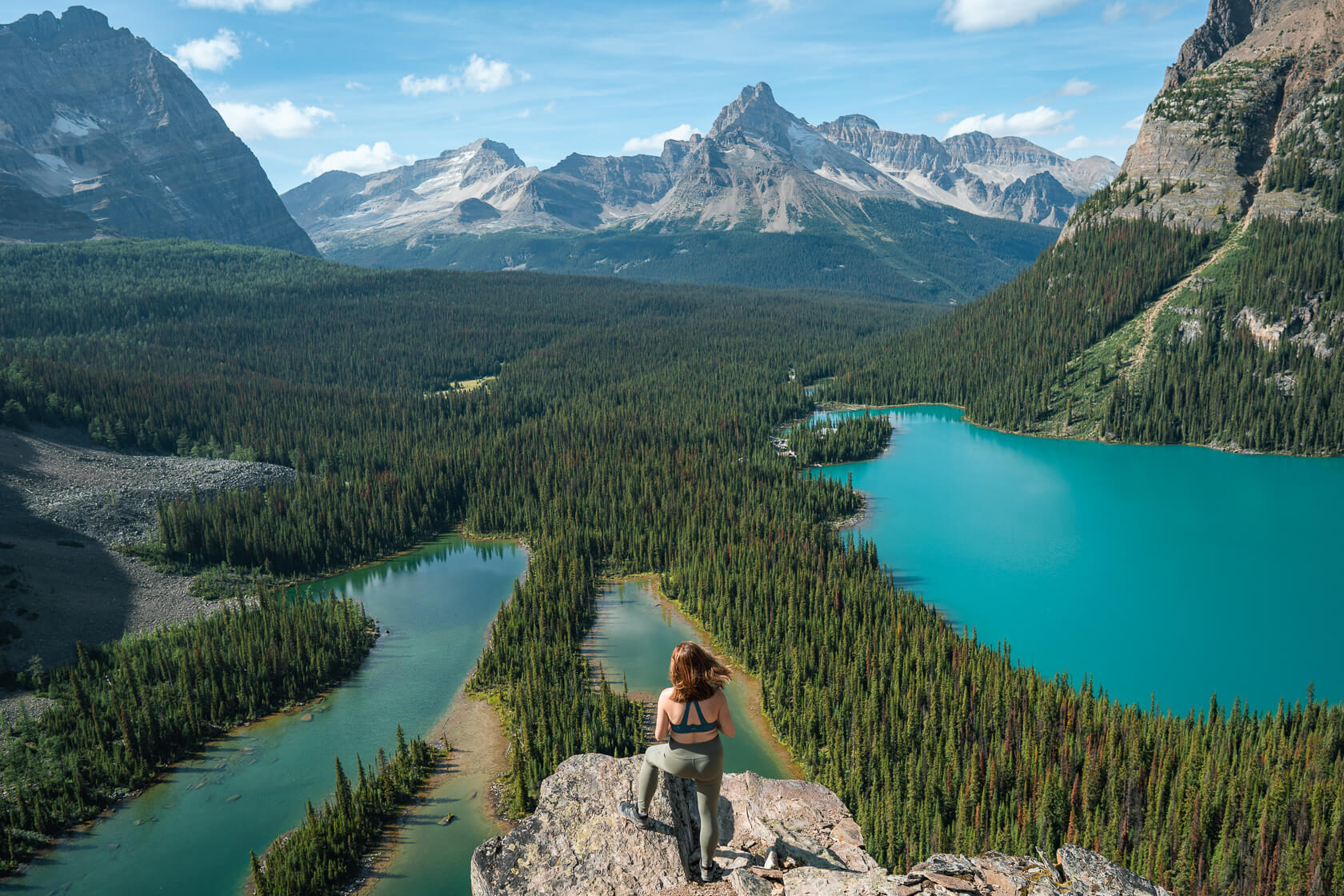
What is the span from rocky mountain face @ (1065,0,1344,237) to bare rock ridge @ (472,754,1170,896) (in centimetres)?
12770

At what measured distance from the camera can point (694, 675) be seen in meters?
13.1

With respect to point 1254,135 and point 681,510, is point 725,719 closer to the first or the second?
point 681,510

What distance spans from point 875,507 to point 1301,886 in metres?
56.9

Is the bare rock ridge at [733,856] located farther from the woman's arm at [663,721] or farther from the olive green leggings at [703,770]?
the woman's arm at [663,721]

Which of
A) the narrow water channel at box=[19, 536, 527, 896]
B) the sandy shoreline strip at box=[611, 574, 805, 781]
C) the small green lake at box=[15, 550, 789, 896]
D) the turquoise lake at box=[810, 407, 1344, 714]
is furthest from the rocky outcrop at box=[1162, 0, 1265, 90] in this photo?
the narrow water channel at box=[19, 536, 527, 896]

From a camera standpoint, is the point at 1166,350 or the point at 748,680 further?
the point at 1166,350

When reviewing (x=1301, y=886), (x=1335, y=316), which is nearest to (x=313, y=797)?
(x=1301, y=886)

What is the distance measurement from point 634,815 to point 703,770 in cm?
308

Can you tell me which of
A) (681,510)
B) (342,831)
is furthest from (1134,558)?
(342,831)

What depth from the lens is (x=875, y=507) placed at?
79.2 meters

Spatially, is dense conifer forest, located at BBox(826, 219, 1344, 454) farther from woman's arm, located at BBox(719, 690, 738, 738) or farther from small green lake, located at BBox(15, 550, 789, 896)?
woman's arm, located at BBox(719, 690, 738, 738)

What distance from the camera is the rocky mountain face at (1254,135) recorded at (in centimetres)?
10906

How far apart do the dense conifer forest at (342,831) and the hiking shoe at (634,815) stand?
18971mm

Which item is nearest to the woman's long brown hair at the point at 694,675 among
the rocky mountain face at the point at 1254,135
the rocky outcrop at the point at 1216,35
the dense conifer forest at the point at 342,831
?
the dense conifer forest at the point at 342,831
